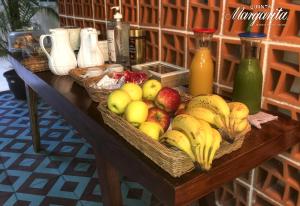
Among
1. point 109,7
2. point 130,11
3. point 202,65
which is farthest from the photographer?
point 109,7

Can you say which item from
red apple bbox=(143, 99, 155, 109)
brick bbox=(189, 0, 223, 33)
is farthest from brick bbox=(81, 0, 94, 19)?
red apple bbox=(143, 99, 155, 109)

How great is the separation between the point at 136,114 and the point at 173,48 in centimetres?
61

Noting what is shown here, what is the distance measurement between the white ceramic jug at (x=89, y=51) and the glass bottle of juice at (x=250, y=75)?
2.28 feet

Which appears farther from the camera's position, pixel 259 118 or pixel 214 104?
pixel 259 118

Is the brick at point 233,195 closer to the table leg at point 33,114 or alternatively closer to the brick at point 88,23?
the table leg at point 33,114

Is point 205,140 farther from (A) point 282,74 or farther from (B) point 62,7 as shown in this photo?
(B) point 62,7

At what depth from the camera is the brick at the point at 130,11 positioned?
1450mm

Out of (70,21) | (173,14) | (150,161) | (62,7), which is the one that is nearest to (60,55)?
(173,14)

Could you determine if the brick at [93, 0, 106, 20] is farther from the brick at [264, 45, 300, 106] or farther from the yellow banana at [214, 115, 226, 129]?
the yellow banana at [214, 115, 226, 129]

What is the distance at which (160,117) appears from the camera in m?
0.72

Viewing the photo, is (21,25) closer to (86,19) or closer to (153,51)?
(86,19)

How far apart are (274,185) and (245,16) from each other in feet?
1.84

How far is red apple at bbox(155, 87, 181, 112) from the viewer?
2.53 ft

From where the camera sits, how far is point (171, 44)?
128cm
